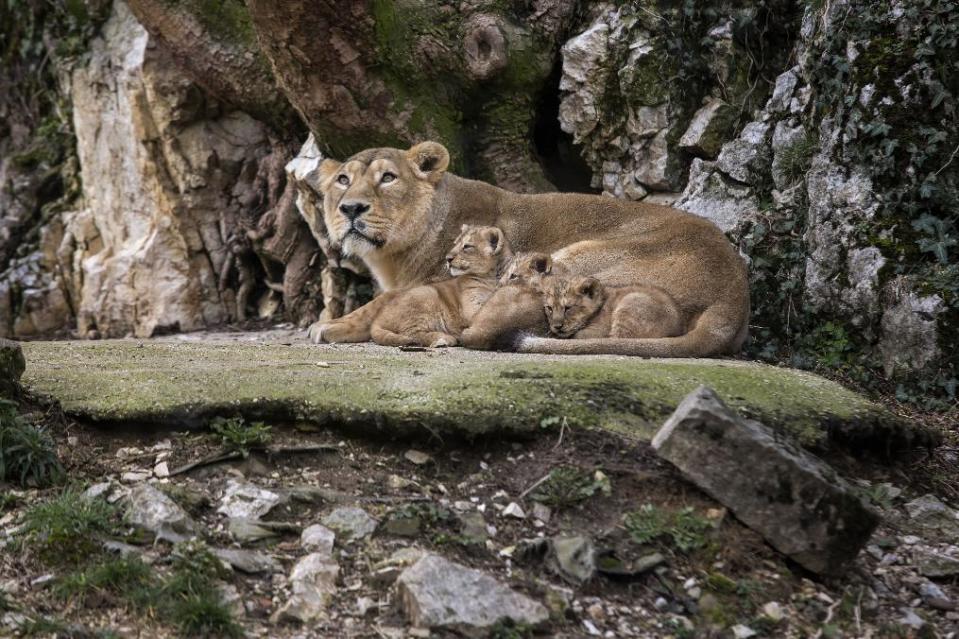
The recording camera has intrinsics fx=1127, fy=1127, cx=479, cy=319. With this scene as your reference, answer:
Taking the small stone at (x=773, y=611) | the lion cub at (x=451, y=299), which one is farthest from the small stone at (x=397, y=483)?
the lion cub at (x=451, y=299)

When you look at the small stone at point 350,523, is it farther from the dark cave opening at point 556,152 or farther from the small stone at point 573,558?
the dark cave opening at point 556,152

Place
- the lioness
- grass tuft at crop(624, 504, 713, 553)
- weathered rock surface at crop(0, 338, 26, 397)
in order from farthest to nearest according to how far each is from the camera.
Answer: the lioness → weathered rock surface at crop(0, 338, 26, 397) → grass tuft at crop(624, 504, 713, 553)

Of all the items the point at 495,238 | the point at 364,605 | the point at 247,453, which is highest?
the point at 495,238

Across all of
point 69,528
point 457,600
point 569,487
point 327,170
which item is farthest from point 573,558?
point 327,170

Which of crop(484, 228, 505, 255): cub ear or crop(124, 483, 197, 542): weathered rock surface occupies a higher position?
crop(484, 228, 505, 255): cub ear

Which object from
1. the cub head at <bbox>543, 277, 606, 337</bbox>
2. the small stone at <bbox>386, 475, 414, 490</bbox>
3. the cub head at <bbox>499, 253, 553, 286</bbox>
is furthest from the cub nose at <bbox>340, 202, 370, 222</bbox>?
the small stone at <bbox>386, 475, 414, 490</bbox>

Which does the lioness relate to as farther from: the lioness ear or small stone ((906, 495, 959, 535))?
small stone ((906, 495, 959, 535))

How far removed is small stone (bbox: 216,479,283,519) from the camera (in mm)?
5438

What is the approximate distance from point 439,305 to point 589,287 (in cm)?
133

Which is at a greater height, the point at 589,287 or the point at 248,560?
the point at 589,287

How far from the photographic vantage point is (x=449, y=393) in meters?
6.41

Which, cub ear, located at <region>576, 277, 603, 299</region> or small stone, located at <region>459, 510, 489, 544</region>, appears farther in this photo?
cub ear, located at <region>576, 277, 603, 299</region>

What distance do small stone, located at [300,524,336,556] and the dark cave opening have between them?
7563mm

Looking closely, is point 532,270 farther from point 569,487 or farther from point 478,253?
point 569,487
